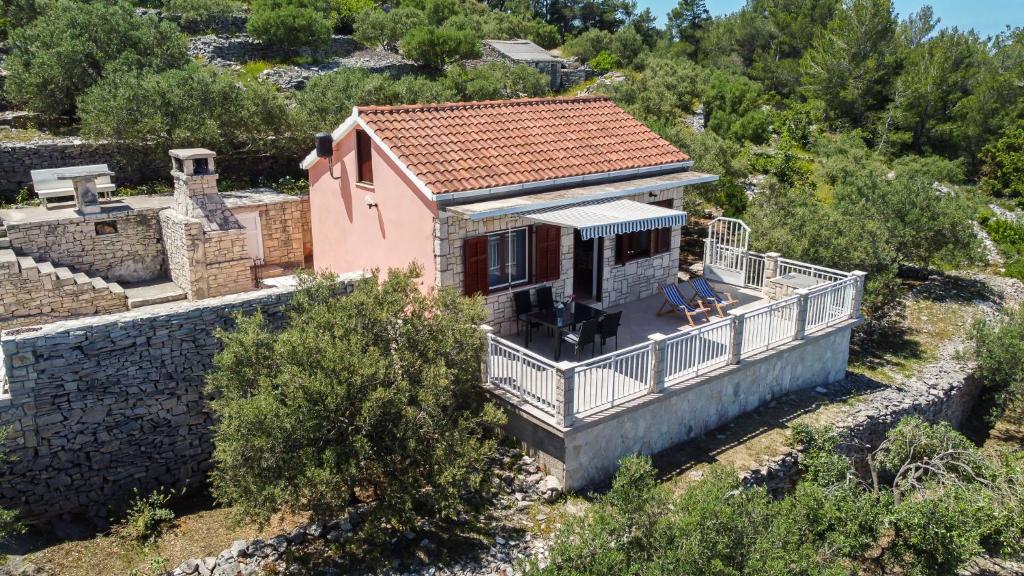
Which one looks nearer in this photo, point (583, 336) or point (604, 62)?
point (583, 336)

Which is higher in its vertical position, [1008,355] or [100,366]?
[100,366]

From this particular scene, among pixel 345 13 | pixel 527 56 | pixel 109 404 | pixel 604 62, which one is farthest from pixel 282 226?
pixel 604 62

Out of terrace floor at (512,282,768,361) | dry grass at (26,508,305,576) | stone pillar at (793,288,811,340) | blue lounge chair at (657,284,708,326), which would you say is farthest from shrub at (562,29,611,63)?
dry grass at (26,508,305,576)

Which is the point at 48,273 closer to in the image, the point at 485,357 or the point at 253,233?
the point at 253,233

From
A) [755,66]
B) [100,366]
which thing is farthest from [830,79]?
[100,366]

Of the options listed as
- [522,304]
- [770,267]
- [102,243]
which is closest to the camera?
[522,304]

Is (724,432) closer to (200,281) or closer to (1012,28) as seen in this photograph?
(200,281)
